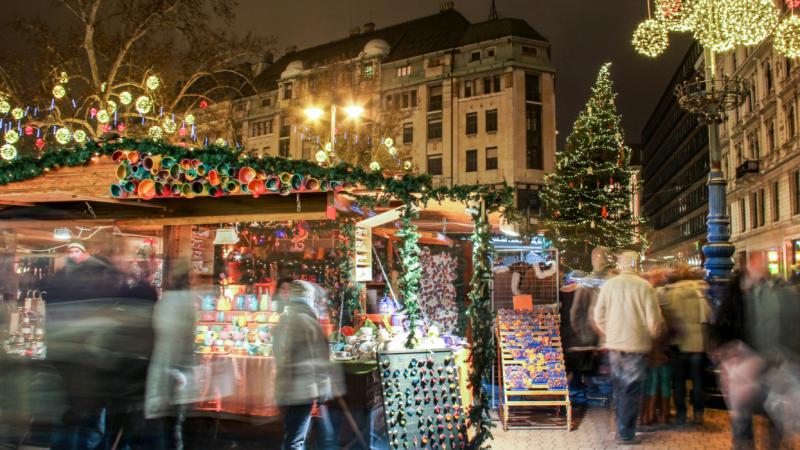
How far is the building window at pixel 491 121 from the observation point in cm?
4697

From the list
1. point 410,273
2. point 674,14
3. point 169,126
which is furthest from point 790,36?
point 169,126

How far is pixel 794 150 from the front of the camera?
29.4 m

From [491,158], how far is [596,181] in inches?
581

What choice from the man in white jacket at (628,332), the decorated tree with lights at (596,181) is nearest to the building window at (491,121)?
the decorated tree with lights at (596,181)

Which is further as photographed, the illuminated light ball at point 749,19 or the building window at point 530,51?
the building window at point 530,51

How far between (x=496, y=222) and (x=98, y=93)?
13.7m

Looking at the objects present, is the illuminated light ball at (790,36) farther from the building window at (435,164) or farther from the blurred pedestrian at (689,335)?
the building window at (435,164)

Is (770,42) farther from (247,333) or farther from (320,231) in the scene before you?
(247,333)

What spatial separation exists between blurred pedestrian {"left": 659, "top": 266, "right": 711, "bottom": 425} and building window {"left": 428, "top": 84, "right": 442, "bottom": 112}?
4144cm

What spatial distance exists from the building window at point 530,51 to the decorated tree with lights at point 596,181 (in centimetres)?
1447

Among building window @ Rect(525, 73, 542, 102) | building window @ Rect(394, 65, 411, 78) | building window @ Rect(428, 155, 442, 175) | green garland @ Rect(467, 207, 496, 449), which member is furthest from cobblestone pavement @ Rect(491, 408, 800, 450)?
building window @ Rect(394, 65, 411, 78)

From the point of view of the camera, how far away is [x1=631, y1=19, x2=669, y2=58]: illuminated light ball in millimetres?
11992

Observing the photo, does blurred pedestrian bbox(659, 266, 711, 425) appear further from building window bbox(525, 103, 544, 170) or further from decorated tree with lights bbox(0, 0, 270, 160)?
building window bbox(525, 103, 544, 170)

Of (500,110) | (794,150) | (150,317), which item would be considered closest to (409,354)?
(150,317)
